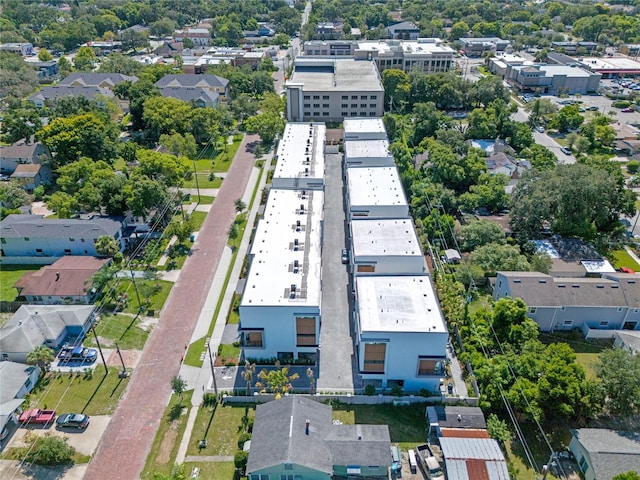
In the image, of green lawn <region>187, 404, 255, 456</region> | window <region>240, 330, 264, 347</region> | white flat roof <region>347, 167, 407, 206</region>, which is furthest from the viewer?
white flat roof <region>347, 167, 407, 206</region>

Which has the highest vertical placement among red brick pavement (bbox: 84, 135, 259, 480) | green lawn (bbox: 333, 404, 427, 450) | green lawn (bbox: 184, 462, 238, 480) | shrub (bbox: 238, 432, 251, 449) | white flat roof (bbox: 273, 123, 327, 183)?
white flat roof (bbox: 273, 123, 327, 183)

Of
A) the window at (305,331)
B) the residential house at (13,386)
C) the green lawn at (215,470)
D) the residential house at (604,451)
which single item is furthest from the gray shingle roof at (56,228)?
the residential house at (604,451)

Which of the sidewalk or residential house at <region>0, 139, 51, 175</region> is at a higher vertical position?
residential house at <region>0, 139, 51, 175</region>

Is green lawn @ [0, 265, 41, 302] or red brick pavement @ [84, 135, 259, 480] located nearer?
red brick pavement @ [84, 135, 259, 480]

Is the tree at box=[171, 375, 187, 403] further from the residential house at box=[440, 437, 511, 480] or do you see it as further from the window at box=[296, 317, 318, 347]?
the residential house at box=[440, 437, 511, 480]

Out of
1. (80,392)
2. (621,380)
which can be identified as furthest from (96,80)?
(621,380)

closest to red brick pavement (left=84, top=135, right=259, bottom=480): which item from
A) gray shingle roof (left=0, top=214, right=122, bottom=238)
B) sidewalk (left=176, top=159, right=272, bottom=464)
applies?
sidewalk (left=176, top=159, right=272, bottom=464)

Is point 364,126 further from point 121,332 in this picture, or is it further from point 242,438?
point 242,438

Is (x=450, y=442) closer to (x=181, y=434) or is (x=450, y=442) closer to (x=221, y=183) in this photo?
(x=181, y=434)
